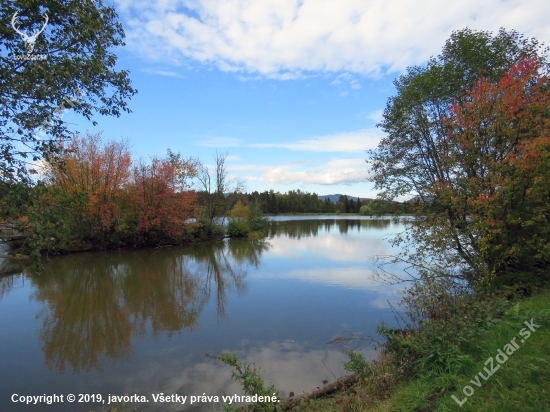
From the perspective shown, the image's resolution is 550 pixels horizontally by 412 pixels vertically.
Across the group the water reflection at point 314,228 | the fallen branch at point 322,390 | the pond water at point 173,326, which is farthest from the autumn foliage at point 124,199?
the fallen branch at point 322,390

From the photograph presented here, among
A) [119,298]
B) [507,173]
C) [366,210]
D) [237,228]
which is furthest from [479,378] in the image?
[366,210]

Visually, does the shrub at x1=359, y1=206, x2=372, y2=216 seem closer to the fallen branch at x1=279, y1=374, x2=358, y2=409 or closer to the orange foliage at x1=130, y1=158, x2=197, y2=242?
the fallen branch at x1=279, y1=374, x2=358, y2=409

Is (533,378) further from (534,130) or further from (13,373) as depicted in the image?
(13,373)

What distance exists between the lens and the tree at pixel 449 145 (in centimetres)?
756

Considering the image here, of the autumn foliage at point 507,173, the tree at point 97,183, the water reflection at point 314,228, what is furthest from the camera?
the water reflection at point 314,228

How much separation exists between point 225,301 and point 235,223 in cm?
2051

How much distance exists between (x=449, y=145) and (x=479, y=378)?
757 centimetres

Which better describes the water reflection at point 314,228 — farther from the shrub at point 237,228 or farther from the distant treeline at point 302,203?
the distant treeline at point 302,203

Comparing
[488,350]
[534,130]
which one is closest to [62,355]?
[488,350]

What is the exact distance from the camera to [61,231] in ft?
11.2

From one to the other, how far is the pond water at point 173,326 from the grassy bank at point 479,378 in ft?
4.49

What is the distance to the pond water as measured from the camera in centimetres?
521

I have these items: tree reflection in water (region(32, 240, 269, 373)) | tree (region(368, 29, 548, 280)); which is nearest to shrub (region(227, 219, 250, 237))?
tree reflection in water (region(32, 240, 269, 373))

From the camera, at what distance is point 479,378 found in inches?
126
